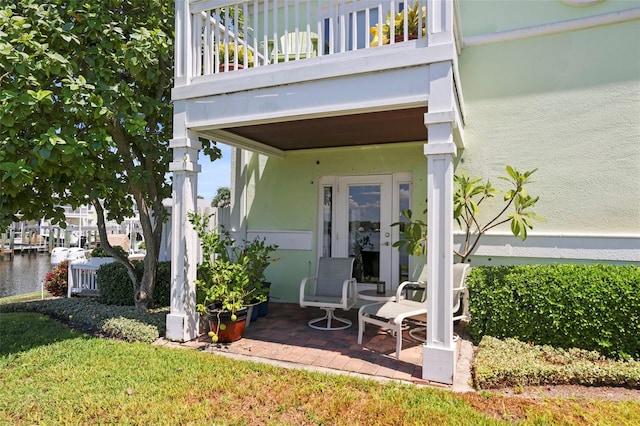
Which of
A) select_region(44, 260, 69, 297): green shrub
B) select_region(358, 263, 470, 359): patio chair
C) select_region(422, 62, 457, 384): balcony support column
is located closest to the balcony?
Answer: select_region(422, 62, 457, 384): balcony support column

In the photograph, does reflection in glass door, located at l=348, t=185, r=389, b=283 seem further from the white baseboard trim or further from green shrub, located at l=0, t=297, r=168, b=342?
green shrub, located at l=0, t=297, r=168, b=342

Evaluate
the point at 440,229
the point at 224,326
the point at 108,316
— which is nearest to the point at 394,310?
the point at 440,229

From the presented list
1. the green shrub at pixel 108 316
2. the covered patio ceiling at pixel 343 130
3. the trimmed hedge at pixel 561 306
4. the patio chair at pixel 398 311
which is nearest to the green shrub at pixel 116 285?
the green shrub at pixel 108 316

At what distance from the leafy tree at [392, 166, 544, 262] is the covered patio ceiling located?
3.60ft

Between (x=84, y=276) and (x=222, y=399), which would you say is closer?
(x=222, y=399)

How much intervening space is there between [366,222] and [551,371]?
375 centimetres

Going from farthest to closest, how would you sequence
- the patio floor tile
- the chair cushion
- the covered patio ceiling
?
the covered patio ceiling
the chair cushion
the patio floor tile

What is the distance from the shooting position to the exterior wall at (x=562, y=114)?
5.29 m

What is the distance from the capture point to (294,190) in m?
7.33

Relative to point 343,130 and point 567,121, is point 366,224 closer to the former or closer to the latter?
point 343,130

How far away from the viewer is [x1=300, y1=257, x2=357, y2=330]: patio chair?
210 inches

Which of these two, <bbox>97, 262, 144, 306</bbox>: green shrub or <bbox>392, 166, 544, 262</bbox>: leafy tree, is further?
<bbox>97, 262, 144, 306</bbox>: green shrub

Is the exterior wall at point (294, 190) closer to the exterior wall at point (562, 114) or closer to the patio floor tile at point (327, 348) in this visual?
the patio floor tile at point (327, 348)

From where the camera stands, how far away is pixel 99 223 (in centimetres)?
646
